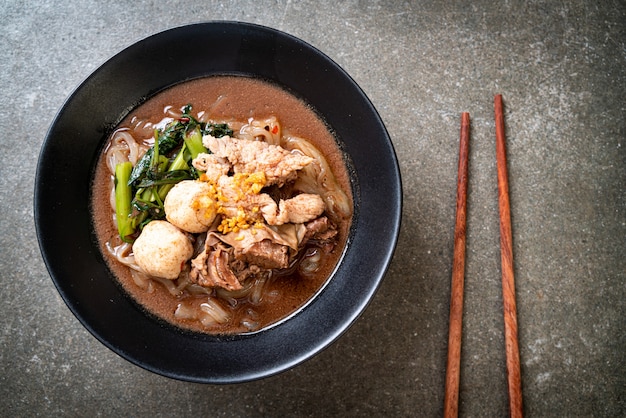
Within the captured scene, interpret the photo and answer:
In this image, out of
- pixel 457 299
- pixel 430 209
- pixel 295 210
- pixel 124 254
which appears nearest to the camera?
pixel 295 210

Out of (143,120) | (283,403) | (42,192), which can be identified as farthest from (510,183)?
(42,192)

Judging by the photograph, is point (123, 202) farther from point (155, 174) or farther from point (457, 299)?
point (457, 299)

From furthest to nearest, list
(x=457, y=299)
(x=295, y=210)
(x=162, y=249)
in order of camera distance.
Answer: (x=457, y=299)
(x=295, y=210)
(x=162, y=249)

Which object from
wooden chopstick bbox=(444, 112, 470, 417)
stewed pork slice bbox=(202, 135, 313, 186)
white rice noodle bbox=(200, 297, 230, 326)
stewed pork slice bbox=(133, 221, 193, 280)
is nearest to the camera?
stewed pork slice bbox=(133, 221, 193, 280)

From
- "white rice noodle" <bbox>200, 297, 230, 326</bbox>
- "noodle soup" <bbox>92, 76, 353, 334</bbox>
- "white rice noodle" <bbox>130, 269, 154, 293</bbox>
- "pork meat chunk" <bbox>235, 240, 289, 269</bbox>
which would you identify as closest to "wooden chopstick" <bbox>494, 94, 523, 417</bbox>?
"noodle soup" <bbox>92, 76, 353, 334</bbox>

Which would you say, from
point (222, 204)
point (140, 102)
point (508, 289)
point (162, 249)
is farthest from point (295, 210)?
point (508, 289)

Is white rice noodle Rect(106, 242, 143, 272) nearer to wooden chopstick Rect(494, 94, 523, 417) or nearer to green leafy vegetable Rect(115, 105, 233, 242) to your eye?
green leafy vegetable Rect(115, 105, 233, 242)
